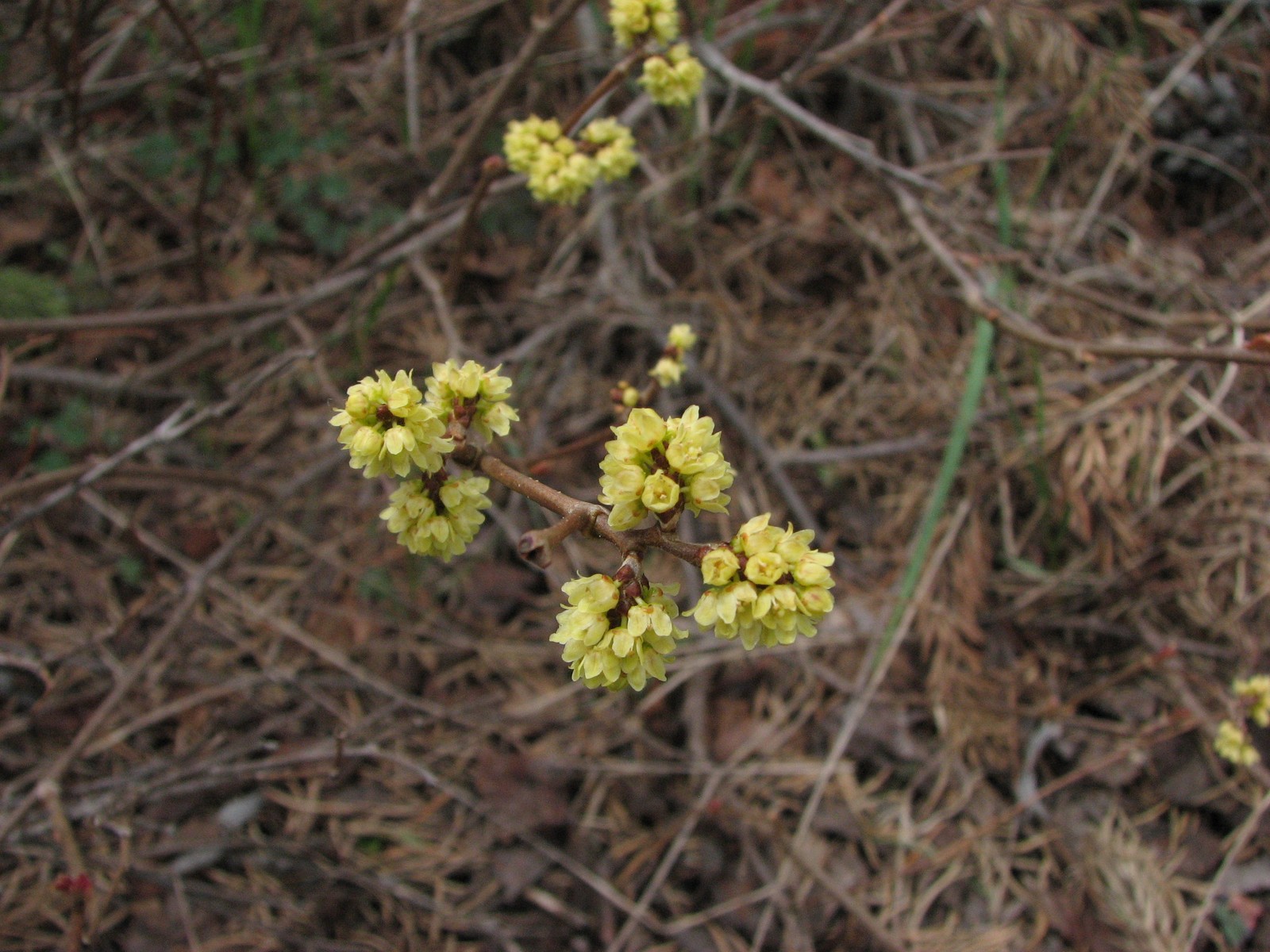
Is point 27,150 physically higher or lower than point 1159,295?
higher

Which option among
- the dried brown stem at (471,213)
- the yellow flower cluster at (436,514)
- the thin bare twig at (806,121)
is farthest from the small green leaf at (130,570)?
the thin bare twig at (806,121)

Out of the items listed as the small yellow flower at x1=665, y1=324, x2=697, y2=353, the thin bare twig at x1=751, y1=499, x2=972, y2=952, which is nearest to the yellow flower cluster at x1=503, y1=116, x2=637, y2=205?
the small yellow flower at x1=665, y1=324, x2=697, y2=353

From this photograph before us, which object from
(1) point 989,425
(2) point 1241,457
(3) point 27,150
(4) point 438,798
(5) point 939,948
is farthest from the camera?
(3) point 27,150

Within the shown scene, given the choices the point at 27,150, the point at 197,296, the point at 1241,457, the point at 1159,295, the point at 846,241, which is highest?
the point at 27,150

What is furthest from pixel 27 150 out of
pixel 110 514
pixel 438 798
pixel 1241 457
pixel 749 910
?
pixel 1241 457

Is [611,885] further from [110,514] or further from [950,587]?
[110,514]

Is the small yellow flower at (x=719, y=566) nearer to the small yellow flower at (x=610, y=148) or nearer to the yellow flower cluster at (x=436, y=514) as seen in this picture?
the yellow flower cluster at (x=436, y=514)
